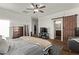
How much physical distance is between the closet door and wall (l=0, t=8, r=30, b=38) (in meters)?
0.64

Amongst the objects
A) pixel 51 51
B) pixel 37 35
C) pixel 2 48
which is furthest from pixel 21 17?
pixel 51 51

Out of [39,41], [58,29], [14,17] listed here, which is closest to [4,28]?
[14,17]

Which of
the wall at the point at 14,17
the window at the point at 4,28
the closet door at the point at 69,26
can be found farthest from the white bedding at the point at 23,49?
the closet door at the point at 69,26

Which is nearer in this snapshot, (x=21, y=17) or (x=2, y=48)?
(x=2, y=48)

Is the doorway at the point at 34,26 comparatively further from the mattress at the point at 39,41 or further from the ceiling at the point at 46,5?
the ceiling at the point at 46,5

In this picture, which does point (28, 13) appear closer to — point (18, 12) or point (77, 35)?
point (18, 12)

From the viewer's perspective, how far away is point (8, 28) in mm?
1854

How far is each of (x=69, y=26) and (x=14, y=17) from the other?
937 mm

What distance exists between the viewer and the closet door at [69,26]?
1.78 m

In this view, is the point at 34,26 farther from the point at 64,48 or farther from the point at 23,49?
the point at 64,48

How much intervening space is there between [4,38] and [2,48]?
0.16 meters

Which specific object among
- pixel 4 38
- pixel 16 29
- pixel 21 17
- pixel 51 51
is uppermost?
pixel 21 17

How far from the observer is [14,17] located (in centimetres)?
190

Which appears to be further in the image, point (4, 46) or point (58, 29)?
point (58, 29)
